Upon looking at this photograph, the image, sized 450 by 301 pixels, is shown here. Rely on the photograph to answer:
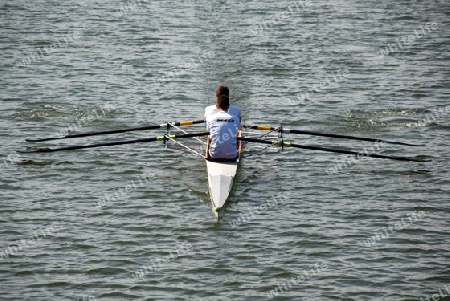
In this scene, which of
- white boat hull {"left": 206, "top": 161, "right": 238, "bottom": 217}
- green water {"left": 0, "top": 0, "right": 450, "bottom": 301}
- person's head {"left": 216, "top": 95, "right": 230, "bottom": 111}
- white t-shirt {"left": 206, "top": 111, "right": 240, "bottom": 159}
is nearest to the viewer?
green water {"left": 0, "top": 0, "right": 450, "bottom": 301}

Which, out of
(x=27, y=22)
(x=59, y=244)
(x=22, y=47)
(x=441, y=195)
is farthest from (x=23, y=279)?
(x=27, y=22)

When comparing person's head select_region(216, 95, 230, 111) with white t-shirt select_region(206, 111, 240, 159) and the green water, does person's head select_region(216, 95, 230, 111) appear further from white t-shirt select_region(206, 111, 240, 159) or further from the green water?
the green water

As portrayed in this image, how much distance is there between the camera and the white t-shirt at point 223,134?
56.2 feet

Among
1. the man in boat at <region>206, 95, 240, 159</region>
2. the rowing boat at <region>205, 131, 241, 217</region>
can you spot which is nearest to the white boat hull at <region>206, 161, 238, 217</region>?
the rowing boat at <region>205, 131, 241, 217</region>

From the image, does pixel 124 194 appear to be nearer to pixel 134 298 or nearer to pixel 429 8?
pixel 134 298

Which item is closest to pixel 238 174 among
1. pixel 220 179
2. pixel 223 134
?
pixel 223 134

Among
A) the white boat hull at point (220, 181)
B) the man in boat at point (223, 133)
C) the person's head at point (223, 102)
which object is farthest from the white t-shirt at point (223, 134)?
the white boat hull at point (220, 181)

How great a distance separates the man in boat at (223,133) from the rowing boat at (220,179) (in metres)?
0.18

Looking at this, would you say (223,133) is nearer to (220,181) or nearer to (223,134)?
(223,134)

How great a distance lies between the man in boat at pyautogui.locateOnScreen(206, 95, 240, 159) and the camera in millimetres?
17156

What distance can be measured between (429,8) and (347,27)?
6061mm

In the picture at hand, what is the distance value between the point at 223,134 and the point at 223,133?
0.02 metres

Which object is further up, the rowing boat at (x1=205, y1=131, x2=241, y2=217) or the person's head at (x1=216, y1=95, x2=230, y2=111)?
the person's head at (x1=216, y1=95, x2=230, y2=111)

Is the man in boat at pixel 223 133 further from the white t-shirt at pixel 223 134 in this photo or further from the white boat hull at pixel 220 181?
the white boat hull at pixel 220 181
